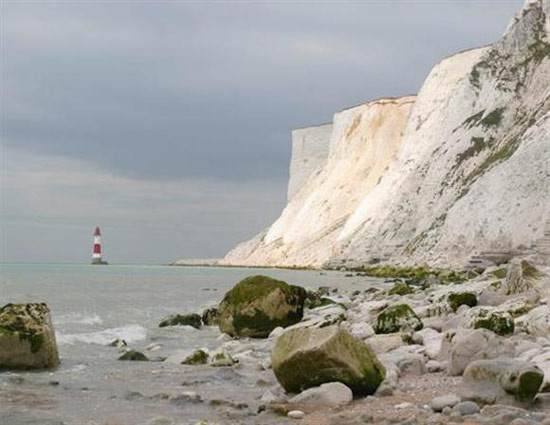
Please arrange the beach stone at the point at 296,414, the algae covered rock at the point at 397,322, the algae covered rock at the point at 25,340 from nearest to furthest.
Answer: the beach stone at the point at 296,414 < the algae covered rock at the point at 25,340 < the algae covered rock at the point at 397,322

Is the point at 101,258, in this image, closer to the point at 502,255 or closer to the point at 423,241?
the point at 423,241

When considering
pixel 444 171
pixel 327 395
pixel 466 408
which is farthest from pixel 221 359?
pixel 444 171

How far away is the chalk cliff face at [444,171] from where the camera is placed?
149ft

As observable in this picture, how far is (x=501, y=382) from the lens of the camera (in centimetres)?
693

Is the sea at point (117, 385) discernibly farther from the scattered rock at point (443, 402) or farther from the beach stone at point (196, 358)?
the scattered rock at point (443, 402)

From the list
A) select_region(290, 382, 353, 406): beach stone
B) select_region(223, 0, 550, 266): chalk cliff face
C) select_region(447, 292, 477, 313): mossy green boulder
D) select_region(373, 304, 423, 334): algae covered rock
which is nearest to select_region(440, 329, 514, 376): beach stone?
select_region(290, 382, 353, 406): beach stone

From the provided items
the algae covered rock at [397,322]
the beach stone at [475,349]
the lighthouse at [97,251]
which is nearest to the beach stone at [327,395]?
the beach stone at [475,349]

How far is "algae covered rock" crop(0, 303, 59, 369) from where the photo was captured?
10266 millimetres

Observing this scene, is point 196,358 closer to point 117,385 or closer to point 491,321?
point 117,385

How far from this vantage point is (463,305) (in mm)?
14156

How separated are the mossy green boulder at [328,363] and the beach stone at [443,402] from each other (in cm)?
107

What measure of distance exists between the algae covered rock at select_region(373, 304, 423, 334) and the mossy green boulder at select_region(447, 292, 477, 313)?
2.07 meters

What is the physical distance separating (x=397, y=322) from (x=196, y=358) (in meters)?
3.40

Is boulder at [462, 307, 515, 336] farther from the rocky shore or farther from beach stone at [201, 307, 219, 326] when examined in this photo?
beach stone at [201, 307, 219, 326]
